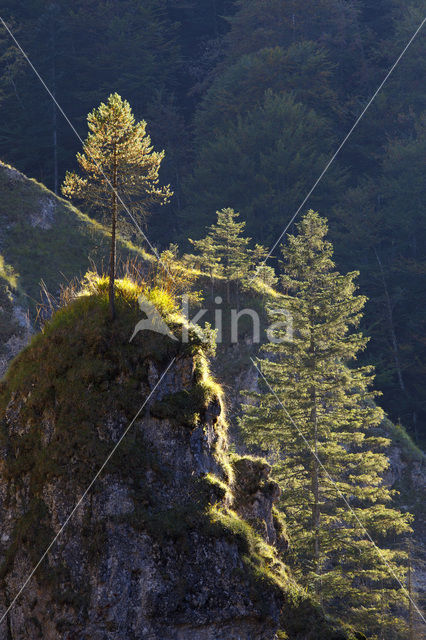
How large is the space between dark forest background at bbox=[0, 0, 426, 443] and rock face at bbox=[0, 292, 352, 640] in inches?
1224

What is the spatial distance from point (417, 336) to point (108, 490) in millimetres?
35137

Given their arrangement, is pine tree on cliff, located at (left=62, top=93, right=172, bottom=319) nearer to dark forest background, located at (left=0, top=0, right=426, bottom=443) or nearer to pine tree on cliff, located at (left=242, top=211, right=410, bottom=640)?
pine tree on cliff, located at (left=242, top=211, right=410, bottom=640)

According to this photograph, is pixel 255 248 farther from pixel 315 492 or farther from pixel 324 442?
pixel 315 492

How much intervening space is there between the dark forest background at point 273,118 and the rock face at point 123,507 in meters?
31.1

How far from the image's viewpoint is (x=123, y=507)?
8047 mm

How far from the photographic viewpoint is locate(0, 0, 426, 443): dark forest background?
43.7m

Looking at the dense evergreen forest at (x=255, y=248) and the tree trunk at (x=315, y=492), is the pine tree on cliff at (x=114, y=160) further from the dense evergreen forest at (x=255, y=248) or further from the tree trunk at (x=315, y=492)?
the tree trunk at (x=315, y=492)

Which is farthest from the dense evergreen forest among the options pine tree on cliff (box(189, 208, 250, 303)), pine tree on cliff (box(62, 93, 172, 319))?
pine tree on cliff (box(189, 208, 250, 303))

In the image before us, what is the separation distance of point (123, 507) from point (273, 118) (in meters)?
44.1

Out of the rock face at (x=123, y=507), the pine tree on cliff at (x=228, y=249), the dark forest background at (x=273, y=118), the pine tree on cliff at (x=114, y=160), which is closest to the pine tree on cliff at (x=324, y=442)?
the rock face at (x=123, y=507)

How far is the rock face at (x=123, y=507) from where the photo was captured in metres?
7.70

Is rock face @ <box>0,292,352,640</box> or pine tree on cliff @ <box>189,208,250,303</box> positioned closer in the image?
rock face @ <box>0,292,352,640</box>

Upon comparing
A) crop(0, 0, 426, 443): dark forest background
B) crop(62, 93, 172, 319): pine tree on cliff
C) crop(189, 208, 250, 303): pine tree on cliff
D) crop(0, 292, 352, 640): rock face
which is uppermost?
crop(0, 0, 426, 443): dark forest background

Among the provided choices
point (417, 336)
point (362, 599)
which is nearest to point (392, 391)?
point (417, 336)
